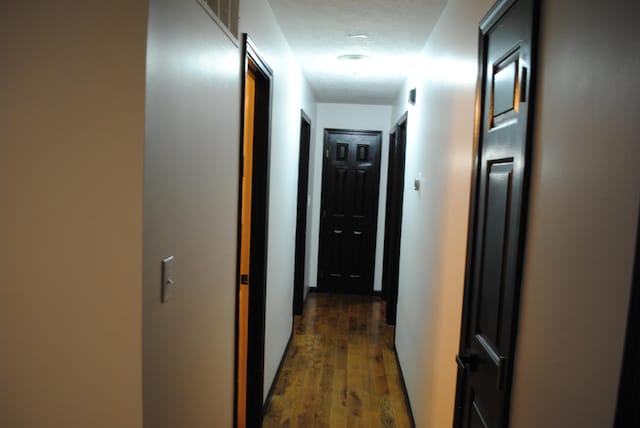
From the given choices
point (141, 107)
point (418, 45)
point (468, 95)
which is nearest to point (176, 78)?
point (141, 107)

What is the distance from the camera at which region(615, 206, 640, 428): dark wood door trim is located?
2.22ft

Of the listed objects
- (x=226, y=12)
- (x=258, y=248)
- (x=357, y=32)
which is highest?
(x=357, y=32)

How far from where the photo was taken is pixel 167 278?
3.88ft

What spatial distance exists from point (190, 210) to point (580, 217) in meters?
1.02

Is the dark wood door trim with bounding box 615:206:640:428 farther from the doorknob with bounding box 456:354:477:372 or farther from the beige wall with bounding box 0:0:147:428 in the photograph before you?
the beige wall with bounding box 0:0:147:428

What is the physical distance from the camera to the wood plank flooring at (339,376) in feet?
9.78

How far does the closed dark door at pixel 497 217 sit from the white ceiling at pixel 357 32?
94 cm

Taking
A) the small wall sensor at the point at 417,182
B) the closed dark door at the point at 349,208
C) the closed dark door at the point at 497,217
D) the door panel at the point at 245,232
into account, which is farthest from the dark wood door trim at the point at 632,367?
the closed dark door at the point at 349,208

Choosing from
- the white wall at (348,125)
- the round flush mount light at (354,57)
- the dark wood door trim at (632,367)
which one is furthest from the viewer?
the white wall at (348,125)

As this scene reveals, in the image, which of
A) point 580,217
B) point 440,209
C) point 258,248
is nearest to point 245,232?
point 258,248

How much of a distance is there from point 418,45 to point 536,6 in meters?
1.97

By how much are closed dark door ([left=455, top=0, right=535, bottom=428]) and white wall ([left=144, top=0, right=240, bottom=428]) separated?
903mm

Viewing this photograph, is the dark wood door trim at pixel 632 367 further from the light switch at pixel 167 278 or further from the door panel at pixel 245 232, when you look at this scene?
the door panel at pixel 245 232

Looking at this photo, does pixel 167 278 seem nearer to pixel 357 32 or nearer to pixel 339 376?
pixel 357 32
